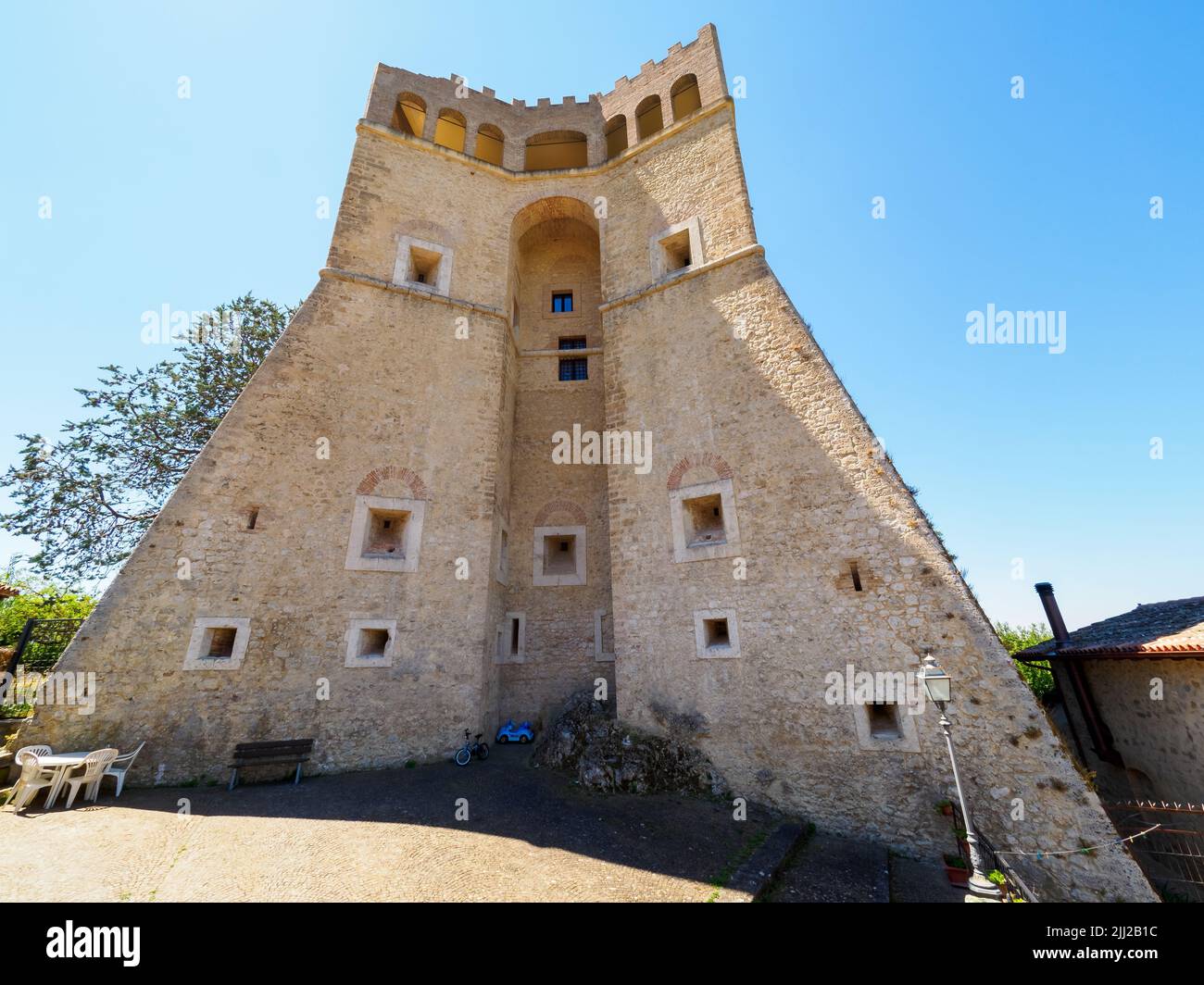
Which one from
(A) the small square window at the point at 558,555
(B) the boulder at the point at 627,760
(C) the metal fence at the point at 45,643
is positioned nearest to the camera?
(B) the boulder at the point at 627,760

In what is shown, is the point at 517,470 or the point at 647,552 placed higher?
the point at 517,470

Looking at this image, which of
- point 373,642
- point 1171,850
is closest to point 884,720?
point 1171,850

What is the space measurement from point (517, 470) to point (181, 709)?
327 inches

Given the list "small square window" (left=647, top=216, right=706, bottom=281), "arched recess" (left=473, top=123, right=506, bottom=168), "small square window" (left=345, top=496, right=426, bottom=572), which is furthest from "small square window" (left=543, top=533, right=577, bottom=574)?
"arched recess" (left=473, top=123, right=506, bottom=168)

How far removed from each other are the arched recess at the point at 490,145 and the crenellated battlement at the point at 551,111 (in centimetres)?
3

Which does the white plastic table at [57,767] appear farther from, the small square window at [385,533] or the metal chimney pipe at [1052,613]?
the metal chimney pipe at [1052,613]

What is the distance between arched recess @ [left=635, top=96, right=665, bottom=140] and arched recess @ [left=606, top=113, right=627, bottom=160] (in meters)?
0.55

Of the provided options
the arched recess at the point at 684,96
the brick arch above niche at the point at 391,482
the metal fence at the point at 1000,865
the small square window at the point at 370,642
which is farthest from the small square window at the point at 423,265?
the metal fence at the point at 1000,865

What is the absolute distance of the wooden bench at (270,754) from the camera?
7730 millimetres

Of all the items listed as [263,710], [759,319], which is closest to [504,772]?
[263,710]

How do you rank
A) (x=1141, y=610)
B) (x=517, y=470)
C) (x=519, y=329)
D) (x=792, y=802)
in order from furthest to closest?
(x=519, y=329) < (x=517, y=470) < (x=1141, y=610) < (x=792, y=802)

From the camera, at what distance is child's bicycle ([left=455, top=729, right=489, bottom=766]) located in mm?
8797
